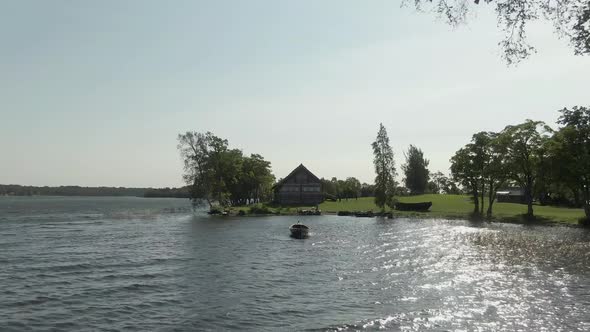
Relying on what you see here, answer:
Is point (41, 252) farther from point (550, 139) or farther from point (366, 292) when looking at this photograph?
point (550, 139)

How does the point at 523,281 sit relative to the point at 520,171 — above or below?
below

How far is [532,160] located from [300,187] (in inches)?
2637

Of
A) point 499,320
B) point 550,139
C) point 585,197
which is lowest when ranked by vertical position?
point 499,320

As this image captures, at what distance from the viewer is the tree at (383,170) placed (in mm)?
102438

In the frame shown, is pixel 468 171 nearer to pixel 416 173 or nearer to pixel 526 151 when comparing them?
pixel 526 151

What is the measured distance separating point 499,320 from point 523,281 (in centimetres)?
997

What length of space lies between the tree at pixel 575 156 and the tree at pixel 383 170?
3653 cm

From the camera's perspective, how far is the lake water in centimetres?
2023

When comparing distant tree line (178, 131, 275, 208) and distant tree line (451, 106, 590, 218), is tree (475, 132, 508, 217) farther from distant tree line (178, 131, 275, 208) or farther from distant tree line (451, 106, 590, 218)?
distant tree line (178, 131, 275, 208)

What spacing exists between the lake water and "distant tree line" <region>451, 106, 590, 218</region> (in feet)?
70.8

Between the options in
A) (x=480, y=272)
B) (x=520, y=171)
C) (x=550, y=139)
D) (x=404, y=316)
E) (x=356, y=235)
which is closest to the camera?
(x=404, y=316)

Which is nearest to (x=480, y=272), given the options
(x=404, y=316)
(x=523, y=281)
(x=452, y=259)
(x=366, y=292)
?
(x=523, y=281)

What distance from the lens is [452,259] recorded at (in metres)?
A: 38.4

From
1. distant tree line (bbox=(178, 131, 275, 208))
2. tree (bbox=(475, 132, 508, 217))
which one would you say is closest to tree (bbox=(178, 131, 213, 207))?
distant tree line (bbox=(178, 131, 275, 208))
